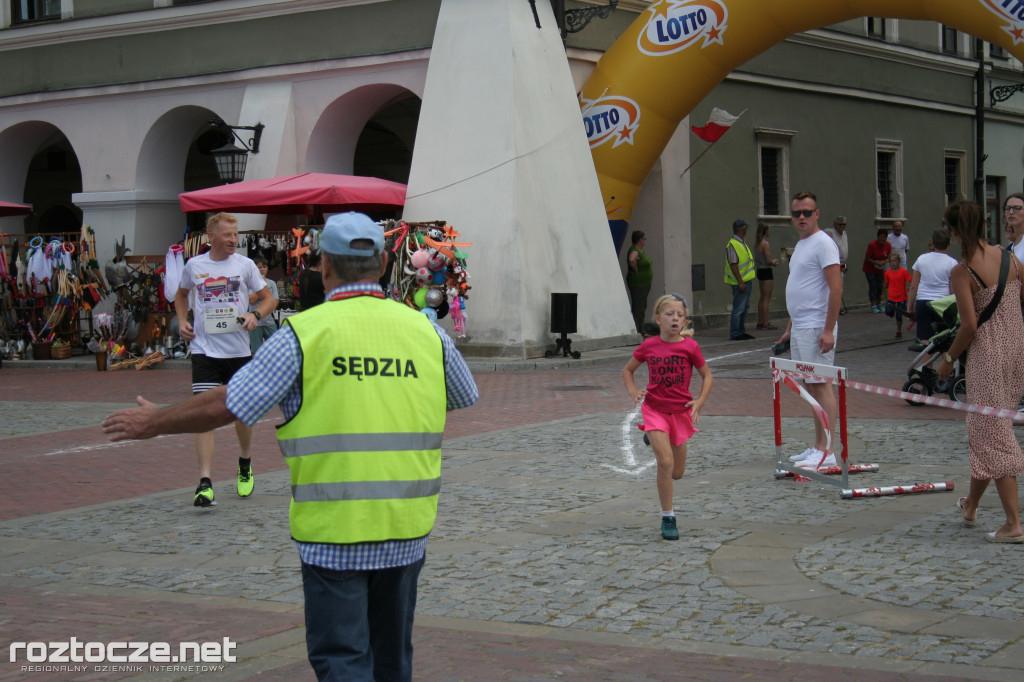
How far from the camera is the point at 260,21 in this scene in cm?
2225

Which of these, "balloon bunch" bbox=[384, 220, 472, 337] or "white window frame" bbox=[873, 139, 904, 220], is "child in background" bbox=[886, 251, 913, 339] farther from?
"white window frame" bbox=[873, 139, 904, 220]

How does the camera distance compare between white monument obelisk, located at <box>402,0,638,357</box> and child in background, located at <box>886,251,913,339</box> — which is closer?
white monument obelisk, located at <box>402,0,638,357</box>

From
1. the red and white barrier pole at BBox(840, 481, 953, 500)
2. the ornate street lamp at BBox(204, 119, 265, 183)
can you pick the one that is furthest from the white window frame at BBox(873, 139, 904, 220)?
the red and white barrier pole at BBox(840, 481, 953, 500)

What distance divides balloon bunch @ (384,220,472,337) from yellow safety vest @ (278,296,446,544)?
46.1 ft

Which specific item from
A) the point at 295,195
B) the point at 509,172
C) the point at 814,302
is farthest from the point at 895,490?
the point at 295,195

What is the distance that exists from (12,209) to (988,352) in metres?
18.6

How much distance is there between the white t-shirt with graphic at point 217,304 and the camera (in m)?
8.56

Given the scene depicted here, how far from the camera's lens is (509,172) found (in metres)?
18.5

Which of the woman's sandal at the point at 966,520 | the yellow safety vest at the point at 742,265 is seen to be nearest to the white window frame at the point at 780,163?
the yellow safety vest at the point at 742,265

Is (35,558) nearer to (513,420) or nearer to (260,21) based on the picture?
(513,420)

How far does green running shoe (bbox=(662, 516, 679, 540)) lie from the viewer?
6.88m

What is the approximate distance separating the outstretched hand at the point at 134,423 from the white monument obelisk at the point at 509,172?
15.0m

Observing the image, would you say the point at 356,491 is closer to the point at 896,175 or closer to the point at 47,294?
the point at 47,294

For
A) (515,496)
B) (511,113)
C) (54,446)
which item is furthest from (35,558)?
(511,113)
